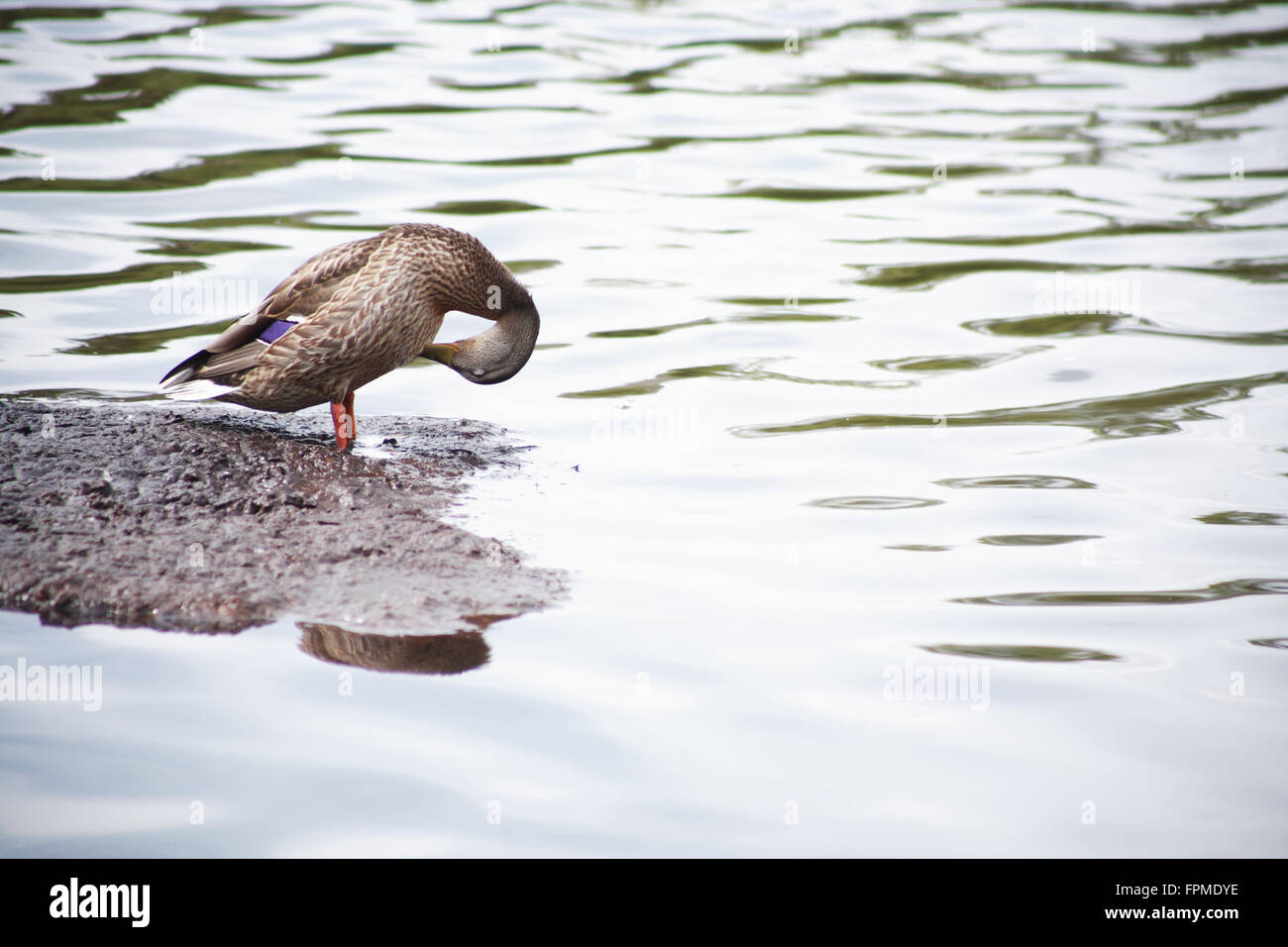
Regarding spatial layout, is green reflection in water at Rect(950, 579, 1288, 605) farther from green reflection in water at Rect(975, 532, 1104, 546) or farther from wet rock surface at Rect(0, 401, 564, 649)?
wet rock surface at Rect(0, 401, 564, 649)

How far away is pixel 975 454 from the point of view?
6.46m

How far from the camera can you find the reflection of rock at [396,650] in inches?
167

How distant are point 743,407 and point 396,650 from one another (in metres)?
3.30

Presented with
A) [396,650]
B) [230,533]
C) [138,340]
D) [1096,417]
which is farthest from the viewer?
[138,340]

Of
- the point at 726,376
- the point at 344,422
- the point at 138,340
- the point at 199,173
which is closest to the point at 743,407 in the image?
the point at 726,376

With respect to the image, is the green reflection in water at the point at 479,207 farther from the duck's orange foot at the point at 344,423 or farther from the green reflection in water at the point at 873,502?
the green reflection in water at the point at 873,502

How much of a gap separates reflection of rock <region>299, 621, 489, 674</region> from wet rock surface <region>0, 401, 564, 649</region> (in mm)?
34

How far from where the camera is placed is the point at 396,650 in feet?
14.1

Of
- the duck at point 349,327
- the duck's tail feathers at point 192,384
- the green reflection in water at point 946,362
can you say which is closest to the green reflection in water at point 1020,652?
the duck at point 349,327

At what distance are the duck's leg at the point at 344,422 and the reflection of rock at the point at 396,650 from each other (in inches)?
56.0

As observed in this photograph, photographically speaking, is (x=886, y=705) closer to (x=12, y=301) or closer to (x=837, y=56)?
(x=12, y=301)

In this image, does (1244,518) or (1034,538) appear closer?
(1034,538)

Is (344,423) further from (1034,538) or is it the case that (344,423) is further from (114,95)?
(114,95)
